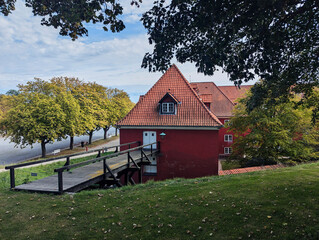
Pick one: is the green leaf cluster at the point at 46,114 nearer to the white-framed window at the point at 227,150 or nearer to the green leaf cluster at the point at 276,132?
the white-framed window at the point at 227,150

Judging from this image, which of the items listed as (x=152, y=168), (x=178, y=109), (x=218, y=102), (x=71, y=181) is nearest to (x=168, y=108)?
(x=178, y=109)

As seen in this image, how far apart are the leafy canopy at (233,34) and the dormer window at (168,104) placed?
1068 centimetres

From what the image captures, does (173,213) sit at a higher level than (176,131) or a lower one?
lower

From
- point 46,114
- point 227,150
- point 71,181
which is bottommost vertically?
point 227,150

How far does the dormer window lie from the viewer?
1712cm

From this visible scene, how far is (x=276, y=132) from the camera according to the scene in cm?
1675

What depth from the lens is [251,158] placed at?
18797mm

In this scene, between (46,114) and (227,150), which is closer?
(46,114)

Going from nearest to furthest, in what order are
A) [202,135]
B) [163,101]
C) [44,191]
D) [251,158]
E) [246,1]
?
[246,1] < [44,191] < [202,135] < [163,101] < [251,158]

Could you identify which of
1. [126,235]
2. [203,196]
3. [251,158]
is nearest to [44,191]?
[126,235]

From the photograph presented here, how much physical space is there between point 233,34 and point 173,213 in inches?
191

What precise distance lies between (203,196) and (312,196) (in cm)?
291

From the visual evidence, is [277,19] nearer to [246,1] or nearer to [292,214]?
[246,1]

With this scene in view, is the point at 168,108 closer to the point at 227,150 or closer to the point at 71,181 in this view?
the point at 71,181
